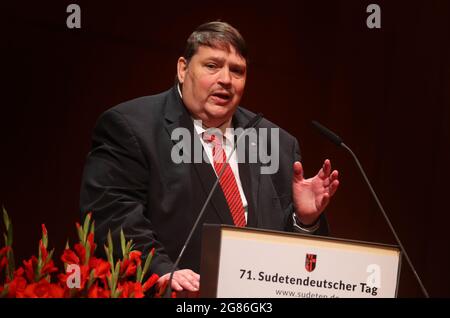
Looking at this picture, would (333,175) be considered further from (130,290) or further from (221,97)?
(130,290)

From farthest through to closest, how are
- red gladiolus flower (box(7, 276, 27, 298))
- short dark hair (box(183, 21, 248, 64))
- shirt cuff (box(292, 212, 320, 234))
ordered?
short dark hair (box(183, 21, 248, 64)) → shirt cuff (box(292, 212, 320, 234)) → red gladiolus flower (box(7, 276, 27, 298))

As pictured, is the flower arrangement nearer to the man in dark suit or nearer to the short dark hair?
the man in dark suit

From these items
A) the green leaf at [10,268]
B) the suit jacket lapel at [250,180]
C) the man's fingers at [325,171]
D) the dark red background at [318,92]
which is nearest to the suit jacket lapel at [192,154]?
the suit jacket lapel at [250,180]

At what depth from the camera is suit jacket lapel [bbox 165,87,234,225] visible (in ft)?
7.29

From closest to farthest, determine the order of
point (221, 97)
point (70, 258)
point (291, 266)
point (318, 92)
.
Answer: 1. point (70, 258)
2. point (291, 266)
3. point (221, 97)
4. point (318, 92)

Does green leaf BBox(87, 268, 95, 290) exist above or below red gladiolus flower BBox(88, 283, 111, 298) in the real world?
above

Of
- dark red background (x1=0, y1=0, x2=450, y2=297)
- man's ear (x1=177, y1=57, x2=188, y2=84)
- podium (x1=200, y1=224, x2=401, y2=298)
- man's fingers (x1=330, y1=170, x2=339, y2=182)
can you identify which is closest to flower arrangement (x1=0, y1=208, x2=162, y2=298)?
podium (x1=200, y1=224, x2=401, y2=298)

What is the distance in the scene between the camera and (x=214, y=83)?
7.78 ft

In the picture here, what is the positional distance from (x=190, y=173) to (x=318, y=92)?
173 cm

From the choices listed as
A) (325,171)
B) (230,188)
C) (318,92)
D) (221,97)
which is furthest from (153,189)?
(318,92)

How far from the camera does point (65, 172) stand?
2.88 metres
